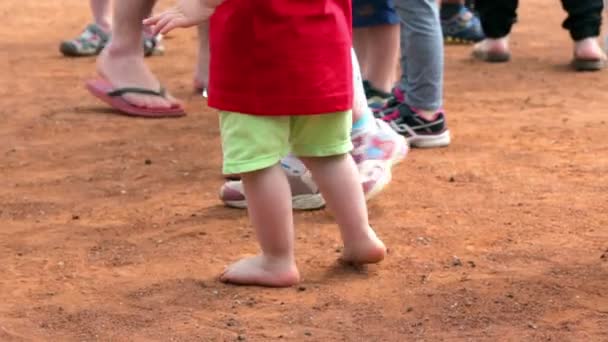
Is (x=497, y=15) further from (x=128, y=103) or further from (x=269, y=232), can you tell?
(x=269, y=232)

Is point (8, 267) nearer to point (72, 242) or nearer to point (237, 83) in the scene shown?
point (72, 242)

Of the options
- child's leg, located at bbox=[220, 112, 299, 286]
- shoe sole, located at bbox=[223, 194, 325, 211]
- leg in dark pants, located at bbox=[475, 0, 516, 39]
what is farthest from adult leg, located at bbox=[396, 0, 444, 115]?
leg in dark pants, located at bbox=[475, 0, 516, 39]

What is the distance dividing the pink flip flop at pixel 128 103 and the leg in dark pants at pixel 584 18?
209 cm

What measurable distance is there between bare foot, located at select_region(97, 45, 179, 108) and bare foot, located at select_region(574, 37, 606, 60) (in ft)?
6.87

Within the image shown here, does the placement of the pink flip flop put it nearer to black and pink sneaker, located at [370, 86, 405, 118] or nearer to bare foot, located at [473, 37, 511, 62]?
black and pink sneaker, located at [370, 86, 405, 118]

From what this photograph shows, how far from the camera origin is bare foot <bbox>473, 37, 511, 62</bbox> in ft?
21.1

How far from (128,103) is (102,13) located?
1.74 metres

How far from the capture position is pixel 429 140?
4574mm

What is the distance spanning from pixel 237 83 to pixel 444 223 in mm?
901

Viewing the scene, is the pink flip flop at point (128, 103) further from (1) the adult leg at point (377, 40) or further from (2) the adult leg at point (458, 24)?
(2) the adult leg at point (458, 24)

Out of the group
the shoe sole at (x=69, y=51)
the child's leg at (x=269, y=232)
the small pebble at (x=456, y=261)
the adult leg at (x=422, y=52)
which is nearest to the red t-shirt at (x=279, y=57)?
the child's leg at (x=269, y=232)

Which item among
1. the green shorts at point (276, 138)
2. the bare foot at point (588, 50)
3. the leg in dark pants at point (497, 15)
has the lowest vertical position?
the bare foot at point (588, 50)

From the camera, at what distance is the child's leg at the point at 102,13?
671 cm

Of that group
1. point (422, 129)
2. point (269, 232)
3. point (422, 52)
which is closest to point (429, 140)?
point (422, 129)
